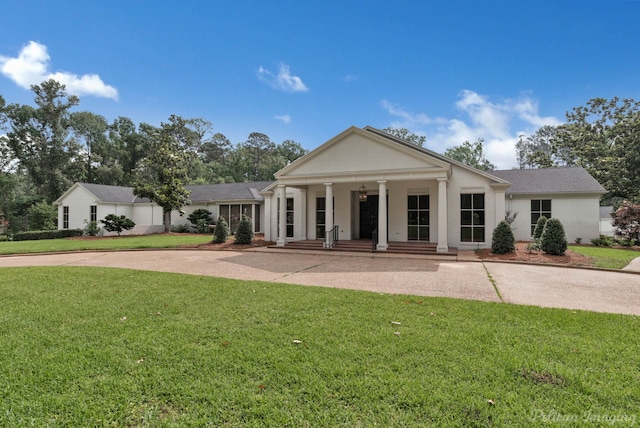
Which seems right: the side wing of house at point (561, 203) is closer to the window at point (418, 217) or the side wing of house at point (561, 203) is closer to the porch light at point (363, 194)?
the window at point (418, 217)

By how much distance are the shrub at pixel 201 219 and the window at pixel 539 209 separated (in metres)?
21.4

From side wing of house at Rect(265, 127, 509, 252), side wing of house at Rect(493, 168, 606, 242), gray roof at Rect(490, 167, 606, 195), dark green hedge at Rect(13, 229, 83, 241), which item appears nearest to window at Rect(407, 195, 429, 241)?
side wing of house at Rect(265, 127, 509, 252)

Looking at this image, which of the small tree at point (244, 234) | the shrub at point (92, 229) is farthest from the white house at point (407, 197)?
the shrub at point (92, 229)

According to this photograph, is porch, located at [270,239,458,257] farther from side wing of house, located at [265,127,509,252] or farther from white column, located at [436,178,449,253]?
side wing of house, located at [265,127,509,252]

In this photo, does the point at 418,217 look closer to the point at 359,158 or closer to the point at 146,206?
the point at 359,158

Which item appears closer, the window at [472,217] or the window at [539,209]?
the window at [472,217]

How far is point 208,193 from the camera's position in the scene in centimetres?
2614

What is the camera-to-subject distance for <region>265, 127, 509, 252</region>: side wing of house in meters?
13.5

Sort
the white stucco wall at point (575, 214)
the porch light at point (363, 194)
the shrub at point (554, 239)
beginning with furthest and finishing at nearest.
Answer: the white stucco wall at point (575, 214) → the porch light at point (363, 194) → the shrub at point (554, 239)

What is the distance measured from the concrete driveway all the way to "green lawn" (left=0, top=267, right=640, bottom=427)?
3.91 feet

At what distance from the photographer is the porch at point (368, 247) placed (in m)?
13.2

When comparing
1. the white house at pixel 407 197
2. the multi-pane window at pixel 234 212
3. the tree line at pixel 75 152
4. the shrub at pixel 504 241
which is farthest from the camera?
the tree line at pixel 75 152

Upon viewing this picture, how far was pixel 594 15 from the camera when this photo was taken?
11.6 m

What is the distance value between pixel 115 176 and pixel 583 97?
53707mm
